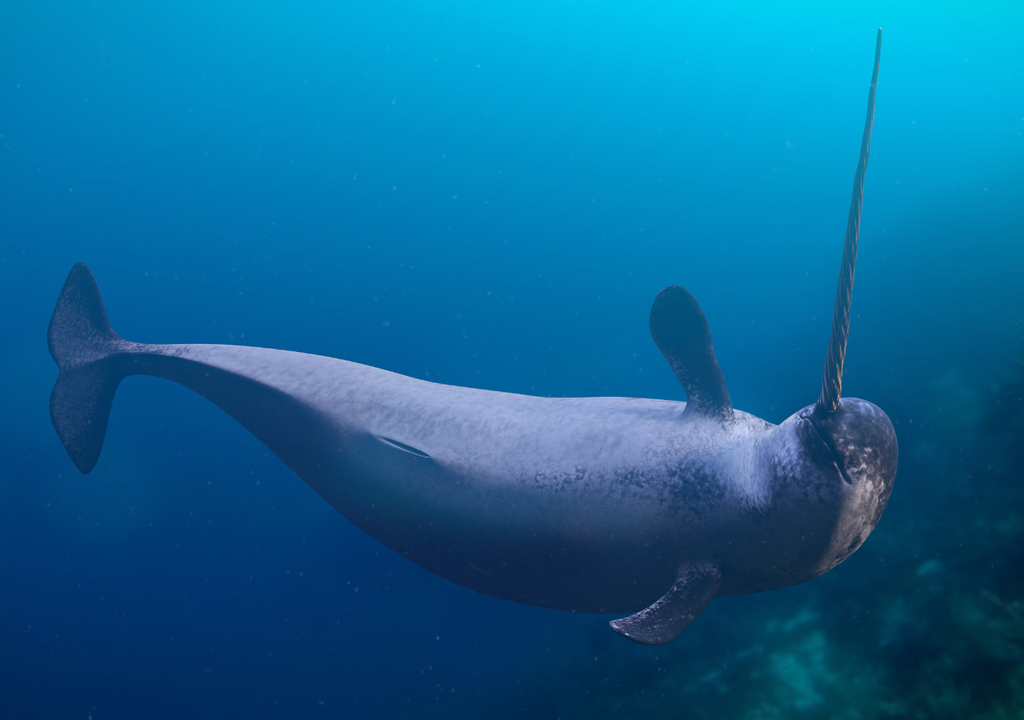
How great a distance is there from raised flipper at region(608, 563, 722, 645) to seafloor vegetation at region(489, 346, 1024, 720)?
2.31 metres

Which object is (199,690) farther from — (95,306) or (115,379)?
(95,306)

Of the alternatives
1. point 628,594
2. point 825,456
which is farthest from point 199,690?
point 825,456

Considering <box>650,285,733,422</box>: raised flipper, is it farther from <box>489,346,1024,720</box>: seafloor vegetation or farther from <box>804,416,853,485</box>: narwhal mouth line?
<box>489,346,1024,720</box>: seafloor vegetation

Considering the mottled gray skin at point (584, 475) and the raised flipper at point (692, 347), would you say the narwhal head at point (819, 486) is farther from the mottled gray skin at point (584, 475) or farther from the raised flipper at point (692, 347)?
the raised flipper at point (692, 347)

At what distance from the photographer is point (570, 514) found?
2.76 m

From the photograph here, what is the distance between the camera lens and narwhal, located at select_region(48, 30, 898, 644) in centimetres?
224

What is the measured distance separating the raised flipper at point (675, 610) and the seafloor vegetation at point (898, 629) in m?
2.31

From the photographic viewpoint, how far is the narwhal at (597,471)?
224 centimetres

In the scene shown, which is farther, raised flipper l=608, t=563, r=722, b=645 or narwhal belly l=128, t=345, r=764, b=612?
narwhal belly l=128, t=345, r=764, b=612

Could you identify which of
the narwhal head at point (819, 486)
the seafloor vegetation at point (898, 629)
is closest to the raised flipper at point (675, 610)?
the narwhal head at point (819, 486)

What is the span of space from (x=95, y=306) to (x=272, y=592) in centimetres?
293

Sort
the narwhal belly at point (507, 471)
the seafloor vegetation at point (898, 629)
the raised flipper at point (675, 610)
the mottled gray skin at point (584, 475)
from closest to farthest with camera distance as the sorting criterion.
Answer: the raised flipper at point (675, 610)
the mottled gray skin at point (584, 475)
the narwhal belly at point (507, 471)
the seafloor vegetation at point (898, 629)

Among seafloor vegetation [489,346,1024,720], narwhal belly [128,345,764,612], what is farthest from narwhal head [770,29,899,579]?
seafloor vegetation [489,346,1024,720]

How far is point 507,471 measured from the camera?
294cm
